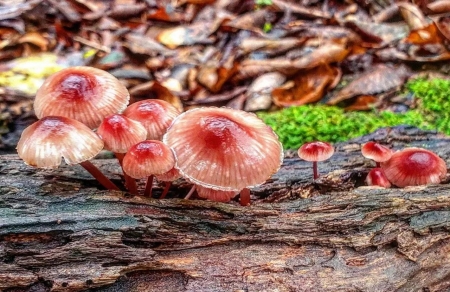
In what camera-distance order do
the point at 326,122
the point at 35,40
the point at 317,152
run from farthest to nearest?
the point at 35,40
the point at 326,122
the point at 317,152

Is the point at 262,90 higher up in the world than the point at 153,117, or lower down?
higher up

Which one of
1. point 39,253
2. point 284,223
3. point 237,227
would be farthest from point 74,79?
point 284,223


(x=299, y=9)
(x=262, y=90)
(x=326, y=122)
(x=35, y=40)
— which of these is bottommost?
(x=326, y=122)

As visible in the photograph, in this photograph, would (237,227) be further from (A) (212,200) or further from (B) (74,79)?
(B) (74,79)

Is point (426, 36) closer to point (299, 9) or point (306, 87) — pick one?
point (306, 87)

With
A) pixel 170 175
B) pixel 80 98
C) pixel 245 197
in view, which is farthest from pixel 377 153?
pixel 80 98

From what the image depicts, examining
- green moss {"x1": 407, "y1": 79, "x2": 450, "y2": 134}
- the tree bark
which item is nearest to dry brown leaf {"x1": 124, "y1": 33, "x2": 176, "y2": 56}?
green moss {"x1": 407, "y1": 79, "x2": 450, "y2": 134}
